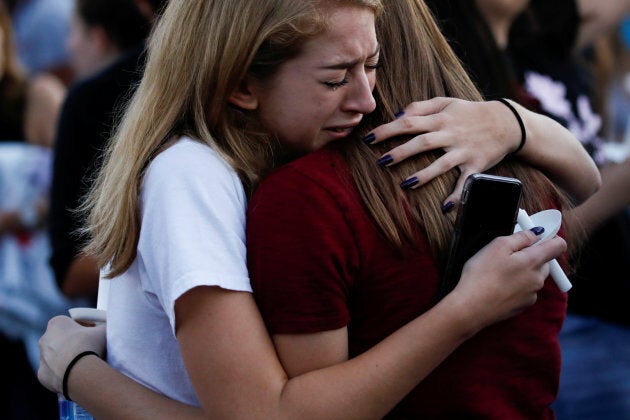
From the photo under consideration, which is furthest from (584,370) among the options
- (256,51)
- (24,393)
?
→ (24,393)

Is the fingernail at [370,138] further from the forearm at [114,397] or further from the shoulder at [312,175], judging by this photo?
the forearm at [114,397]

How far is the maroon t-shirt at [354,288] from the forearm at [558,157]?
1.20 feet

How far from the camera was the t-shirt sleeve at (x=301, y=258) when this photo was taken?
149 centimetres

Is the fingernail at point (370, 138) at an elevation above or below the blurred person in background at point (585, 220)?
above

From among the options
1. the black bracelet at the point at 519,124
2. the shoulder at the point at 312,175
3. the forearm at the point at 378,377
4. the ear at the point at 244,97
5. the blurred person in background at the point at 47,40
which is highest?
the ear at the point at 244,97

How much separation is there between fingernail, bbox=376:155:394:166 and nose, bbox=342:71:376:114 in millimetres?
→ 100

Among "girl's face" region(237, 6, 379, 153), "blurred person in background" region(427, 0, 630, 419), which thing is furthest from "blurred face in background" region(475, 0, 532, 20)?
"girl's face" region(237, 6, 379, 153)

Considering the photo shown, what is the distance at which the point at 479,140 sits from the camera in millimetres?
1749

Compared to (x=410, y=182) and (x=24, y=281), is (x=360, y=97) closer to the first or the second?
(x=410, y=182)

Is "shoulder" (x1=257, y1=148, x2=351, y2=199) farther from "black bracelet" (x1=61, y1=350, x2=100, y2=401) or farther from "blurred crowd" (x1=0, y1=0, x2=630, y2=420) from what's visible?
"blurred crowd" (x1=0, y1=0, x2=630, y2=420)

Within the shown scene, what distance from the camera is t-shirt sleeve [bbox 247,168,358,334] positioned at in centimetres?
149

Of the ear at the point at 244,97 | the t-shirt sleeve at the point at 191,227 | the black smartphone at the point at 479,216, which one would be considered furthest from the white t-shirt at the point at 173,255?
the black smartphone at the point at 479,216

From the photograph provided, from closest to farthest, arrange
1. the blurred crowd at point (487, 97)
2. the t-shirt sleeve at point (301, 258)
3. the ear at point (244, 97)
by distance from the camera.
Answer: the t-shirt sleeve at point (301, 258) → the ear at point (244, 97) → the blurred crowd at point (487, 97)

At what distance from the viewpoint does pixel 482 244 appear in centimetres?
161
